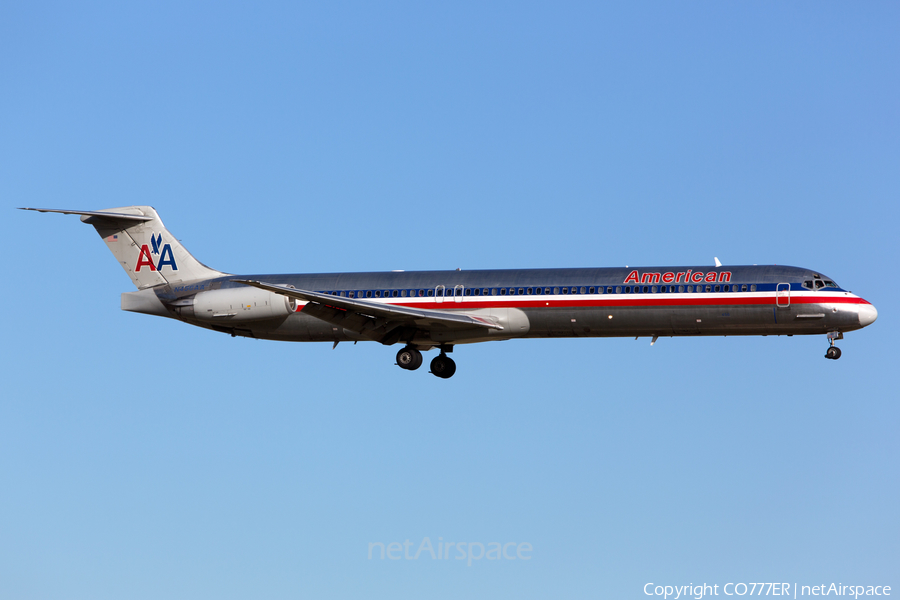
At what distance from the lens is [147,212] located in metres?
44.0

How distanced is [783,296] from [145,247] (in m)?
24.2

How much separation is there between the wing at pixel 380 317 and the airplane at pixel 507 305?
0.04 m

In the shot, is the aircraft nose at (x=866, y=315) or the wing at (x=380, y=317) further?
the wing at (x=380, y=317)

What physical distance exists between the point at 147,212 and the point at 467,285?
1437 centimetres

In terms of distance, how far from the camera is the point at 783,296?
115 feet

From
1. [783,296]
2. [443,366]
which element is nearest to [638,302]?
[783,296]

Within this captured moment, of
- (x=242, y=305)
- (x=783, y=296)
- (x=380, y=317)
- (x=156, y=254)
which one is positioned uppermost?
(x=156, y=254)

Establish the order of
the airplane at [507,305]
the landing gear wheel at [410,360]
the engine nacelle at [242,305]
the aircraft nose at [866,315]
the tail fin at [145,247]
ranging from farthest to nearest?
the tail fin at [145,247], the engine nacelle at [242,305], the landing gear wheel at [410,360], the airplane at [507,305], the aircraft nose at [866,315]

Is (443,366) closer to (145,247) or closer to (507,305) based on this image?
(507,305)

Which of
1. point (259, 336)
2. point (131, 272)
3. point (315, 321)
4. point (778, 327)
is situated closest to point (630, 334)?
point (778, 327)

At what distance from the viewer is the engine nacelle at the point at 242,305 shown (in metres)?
39.5

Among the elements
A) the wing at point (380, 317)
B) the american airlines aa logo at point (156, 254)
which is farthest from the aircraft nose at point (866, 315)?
the american airlines aa logo at point (156, 254)

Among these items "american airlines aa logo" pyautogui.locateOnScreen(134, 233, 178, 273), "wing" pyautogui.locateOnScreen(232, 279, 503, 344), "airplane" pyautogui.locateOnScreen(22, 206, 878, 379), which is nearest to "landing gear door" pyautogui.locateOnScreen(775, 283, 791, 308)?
"airplane" pyautogui.locateOnScreen(22, 206, 878, 379)

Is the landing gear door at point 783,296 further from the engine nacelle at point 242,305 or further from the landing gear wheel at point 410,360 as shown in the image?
the engine nacelle at point 242,305
